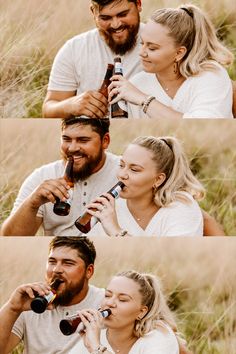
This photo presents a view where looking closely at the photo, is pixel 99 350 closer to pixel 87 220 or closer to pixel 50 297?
pixel 50 297

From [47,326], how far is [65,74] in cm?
80

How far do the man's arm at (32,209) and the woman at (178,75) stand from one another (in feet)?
1.08

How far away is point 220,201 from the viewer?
13.6ft

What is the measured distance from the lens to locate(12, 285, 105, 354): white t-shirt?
4109 millimetres

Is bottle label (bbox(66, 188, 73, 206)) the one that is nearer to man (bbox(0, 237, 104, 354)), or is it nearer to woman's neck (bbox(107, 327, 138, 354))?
man (bbox(0, 237, 104, 354))

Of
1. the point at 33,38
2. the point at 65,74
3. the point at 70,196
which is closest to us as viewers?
the point at 70,196

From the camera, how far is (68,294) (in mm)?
4125

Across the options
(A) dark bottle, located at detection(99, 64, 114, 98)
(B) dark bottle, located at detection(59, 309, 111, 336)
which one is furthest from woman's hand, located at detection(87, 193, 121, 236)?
(A) dark bottle, located at detection(99, 64, 114, 98)

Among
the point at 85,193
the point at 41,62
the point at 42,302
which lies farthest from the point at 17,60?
the point at 42,302

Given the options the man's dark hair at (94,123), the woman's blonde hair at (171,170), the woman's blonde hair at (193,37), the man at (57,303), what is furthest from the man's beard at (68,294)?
the woman's blonde hair at (193,37)

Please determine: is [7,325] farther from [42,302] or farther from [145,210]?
[145,210]

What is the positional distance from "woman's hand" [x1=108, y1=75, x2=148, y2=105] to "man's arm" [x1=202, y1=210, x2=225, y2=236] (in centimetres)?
41

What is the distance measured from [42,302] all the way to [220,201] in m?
0.64

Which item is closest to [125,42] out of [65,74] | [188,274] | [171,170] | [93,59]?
[93,59]
